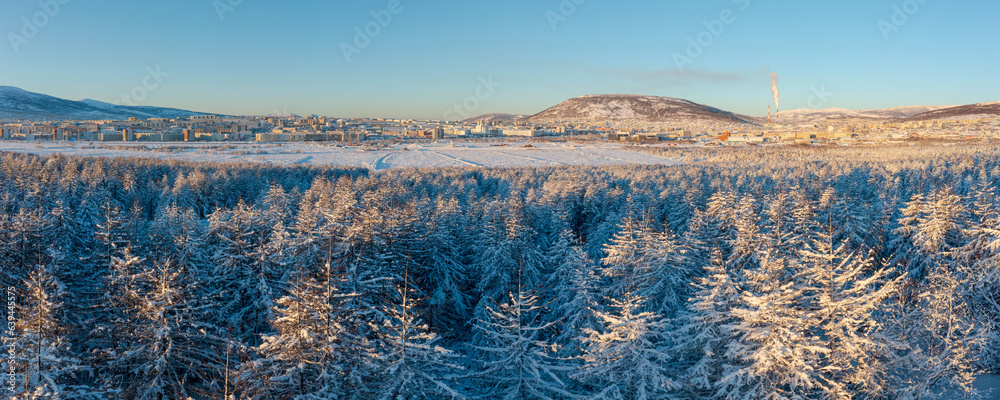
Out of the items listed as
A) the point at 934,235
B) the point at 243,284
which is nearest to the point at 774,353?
the point at 243,284

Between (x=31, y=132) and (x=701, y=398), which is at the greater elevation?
(x=31, y=132)

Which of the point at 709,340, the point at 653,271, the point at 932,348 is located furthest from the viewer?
the point at 653,271

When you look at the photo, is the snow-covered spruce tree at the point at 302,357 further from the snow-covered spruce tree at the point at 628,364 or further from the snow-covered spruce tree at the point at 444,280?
the snow-covered spruce tree at the point at 444,280

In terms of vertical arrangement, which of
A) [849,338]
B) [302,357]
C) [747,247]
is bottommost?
[302,357]

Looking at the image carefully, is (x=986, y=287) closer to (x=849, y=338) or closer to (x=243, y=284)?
(x=849, y=338)

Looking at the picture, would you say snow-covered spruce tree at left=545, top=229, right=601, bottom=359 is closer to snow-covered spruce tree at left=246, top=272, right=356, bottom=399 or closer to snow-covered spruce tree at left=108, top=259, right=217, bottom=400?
snow-covered spruce tree at left=246, top=272, right=356, bottom=399

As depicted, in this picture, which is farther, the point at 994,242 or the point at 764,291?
the point at 994,242

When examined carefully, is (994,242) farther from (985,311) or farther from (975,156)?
(975,156)

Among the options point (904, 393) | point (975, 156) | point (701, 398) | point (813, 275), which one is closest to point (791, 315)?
point (813, 275)
